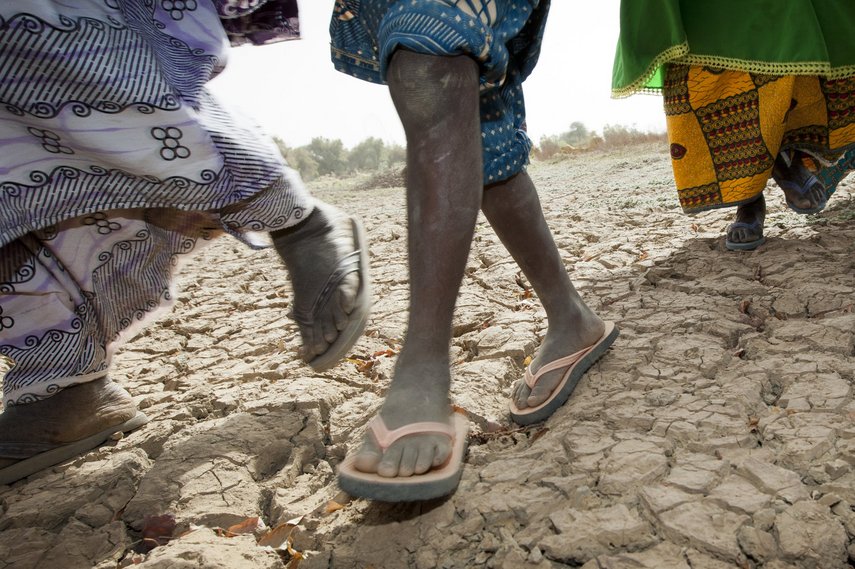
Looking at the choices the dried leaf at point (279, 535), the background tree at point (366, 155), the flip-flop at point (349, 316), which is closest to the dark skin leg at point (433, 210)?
the flip-flop at point (349, 316)

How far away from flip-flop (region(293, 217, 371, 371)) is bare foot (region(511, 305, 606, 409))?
39cm

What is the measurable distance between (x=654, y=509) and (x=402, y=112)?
0.77m

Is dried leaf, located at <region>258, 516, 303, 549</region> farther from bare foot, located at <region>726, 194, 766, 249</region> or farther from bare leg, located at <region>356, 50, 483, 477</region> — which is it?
bare foot, located at <region>726, 194, 766, 249</region>

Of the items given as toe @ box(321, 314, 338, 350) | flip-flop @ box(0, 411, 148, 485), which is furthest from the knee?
flip-flop @ box(0, 411, 148, 485)

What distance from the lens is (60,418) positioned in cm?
157

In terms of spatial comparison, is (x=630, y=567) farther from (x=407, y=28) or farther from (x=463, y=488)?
(x=407, y=28)

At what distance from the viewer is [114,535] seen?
129 centimetres

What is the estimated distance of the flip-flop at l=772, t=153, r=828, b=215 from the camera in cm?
226

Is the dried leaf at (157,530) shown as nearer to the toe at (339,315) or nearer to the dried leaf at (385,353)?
the toe at (339,315)

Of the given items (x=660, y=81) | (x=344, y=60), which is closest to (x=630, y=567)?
(x=344, y=60)

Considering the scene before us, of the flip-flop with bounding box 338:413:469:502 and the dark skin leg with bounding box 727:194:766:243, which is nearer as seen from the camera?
the flip-flop with bounding box 338:413:469:502

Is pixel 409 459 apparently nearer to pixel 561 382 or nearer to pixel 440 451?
pixel 440 451

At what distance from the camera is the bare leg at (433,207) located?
1049 mm

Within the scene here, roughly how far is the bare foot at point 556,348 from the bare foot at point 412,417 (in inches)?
13.2
